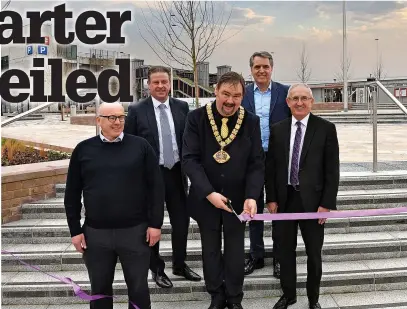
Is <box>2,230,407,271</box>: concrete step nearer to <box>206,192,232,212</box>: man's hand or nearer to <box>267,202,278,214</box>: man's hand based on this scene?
<box>267,202,278,214</box>: man's hand

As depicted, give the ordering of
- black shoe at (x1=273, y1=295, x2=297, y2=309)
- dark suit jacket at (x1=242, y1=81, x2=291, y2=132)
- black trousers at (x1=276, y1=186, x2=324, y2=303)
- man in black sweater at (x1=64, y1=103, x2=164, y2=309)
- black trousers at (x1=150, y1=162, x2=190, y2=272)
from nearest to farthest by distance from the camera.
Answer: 1. man in black sweater at (x1=64, y1=103, x2=164, y2=309)
2. black trousers at (x1=276, y1=186, x2=324, y2=303)
3. black shoe at (x1=273, y1=295, x2=297, y2=309)
4. black trousers at (x1=150, y1=162, x2=190, y2=272)
5. dark suit jacket at (x1=242, y1=81, x2=291, y2=132)

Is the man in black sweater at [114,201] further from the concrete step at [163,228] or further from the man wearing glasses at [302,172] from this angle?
the concrete step at [163,228]

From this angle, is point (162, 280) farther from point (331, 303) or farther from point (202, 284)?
point (331, 303)

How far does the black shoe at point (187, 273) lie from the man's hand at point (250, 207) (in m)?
1.03

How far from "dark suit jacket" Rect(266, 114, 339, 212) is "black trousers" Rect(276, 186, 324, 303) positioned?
9 centimetres

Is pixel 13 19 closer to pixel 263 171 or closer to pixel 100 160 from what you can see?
pixel 100 160

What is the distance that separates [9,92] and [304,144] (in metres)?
3.95

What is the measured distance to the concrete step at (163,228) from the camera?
4172 millimetres

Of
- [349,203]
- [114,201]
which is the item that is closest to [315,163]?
[114,201]

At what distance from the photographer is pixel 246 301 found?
11.5 ft

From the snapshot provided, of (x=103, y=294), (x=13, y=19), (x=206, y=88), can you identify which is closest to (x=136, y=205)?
(x=103, y=294)

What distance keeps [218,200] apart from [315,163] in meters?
0.75

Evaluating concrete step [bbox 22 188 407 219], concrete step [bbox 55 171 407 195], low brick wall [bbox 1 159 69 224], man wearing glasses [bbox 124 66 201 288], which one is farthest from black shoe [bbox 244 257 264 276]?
low brick wall [bbox 1 159 69 224]

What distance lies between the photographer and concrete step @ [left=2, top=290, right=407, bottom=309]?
11.1 feet
